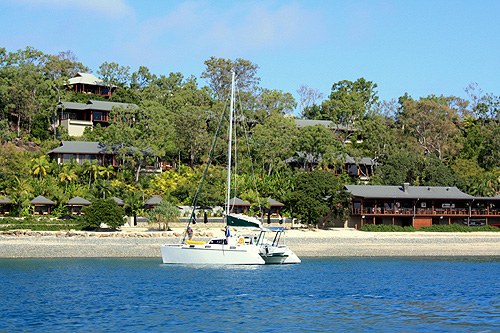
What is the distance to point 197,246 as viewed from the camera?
133 ft

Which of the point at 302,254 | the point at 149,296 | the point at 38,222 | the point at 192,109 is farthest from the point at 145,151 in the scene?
the point at 149,296

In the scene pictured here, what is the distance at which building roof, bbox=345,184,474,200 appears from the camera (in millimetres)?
66812

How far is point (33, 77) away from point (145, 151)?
84.6 feet

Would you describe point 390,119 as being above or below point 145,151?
above

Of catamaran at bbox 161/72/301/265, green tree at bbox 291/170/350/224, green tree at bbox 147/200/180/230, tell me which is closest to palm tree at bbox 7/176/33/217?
green tree at bbox 147/200/180/230

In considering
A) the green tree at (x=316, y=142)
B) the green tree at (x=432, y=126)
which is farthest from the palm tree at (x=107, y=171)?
the green tree at (x=432, y=126)

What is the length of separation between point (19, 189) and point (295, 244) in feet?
98.0

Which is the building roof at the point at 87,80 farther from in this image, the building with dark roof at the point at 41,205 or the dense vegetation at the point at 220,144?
the building with dark roof at the point at 41,205

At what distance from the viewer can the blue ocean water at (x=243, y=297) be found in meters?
25.5

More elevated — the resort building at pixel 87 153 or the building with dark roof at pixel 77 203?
the resort building at pixel 87 153

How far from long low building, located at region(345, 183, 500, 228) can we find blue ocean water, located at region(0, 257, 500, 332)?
855 inches

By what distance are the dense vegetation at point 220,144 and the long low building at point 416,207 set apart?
5.29 meters

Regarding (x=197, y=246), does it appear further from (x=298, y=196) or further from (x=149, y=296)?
(x=298, y=196)

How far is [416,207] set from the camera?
223 feet
